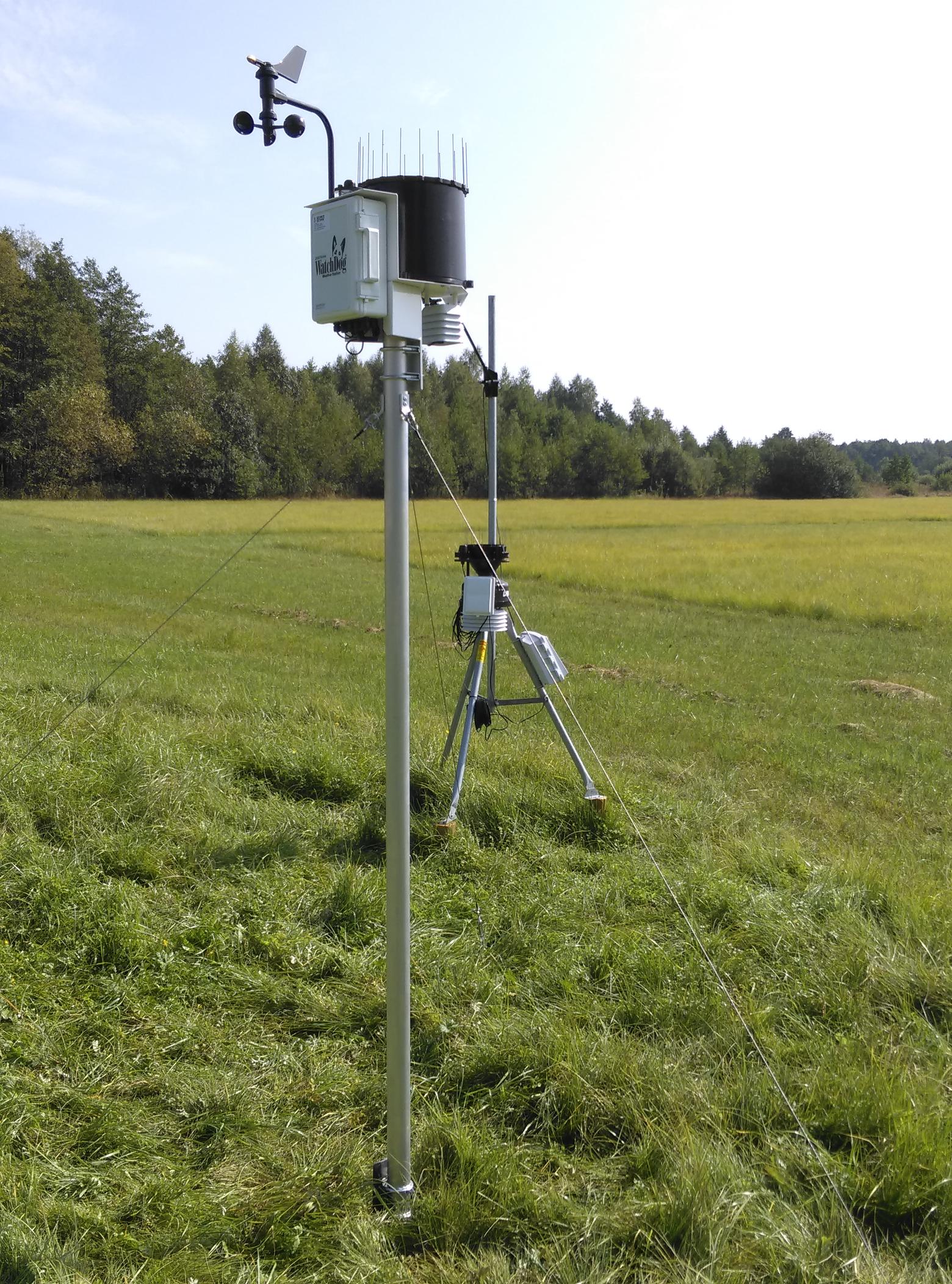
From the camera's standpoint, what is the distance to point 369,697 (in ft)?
30.6

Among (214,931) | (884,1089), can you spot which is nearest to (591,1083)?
(884,1089)

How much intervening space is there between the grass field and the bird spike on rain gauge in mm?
423

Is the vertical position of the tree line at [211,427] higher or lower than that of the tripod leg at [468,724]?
higher

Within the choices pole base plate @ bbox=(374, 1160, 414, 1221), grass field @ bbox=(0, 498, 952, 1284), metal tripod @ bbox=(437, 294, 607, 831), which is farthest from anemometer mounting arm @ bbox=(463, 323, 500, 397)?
pole base plate @ bbox=(374, 1160, 414, 1221)

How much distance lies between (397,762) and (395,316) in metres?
1.12

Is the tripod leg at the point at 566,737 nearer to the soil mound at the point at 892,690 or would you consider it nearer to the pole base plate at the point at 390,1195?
the pole base plate at the point at 390,1195

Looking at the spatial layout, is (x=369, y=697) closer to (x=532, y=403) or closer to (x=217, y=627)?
(x=217, y=627)

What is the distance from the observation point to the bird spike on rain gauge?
2.46m

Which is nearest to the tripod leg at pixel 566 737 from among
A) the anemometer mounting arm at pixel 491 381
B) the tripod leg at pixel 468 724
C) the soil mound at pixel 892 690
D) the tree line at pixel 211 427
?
the tripod leg at pixel 468 724

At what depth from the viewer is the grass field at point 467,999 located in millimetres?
2566

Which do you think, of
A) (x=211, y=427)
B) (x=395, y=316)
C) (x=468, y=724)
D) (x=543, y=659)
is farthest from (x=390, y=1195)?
(x=211, y=427)

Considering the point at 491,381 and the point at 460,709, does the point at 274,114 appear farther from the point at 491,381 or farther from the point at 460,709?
the point at 460,709

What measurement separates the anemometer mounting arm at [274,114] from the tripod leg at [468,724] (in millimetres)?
3181

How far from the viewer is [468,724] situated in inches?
216
